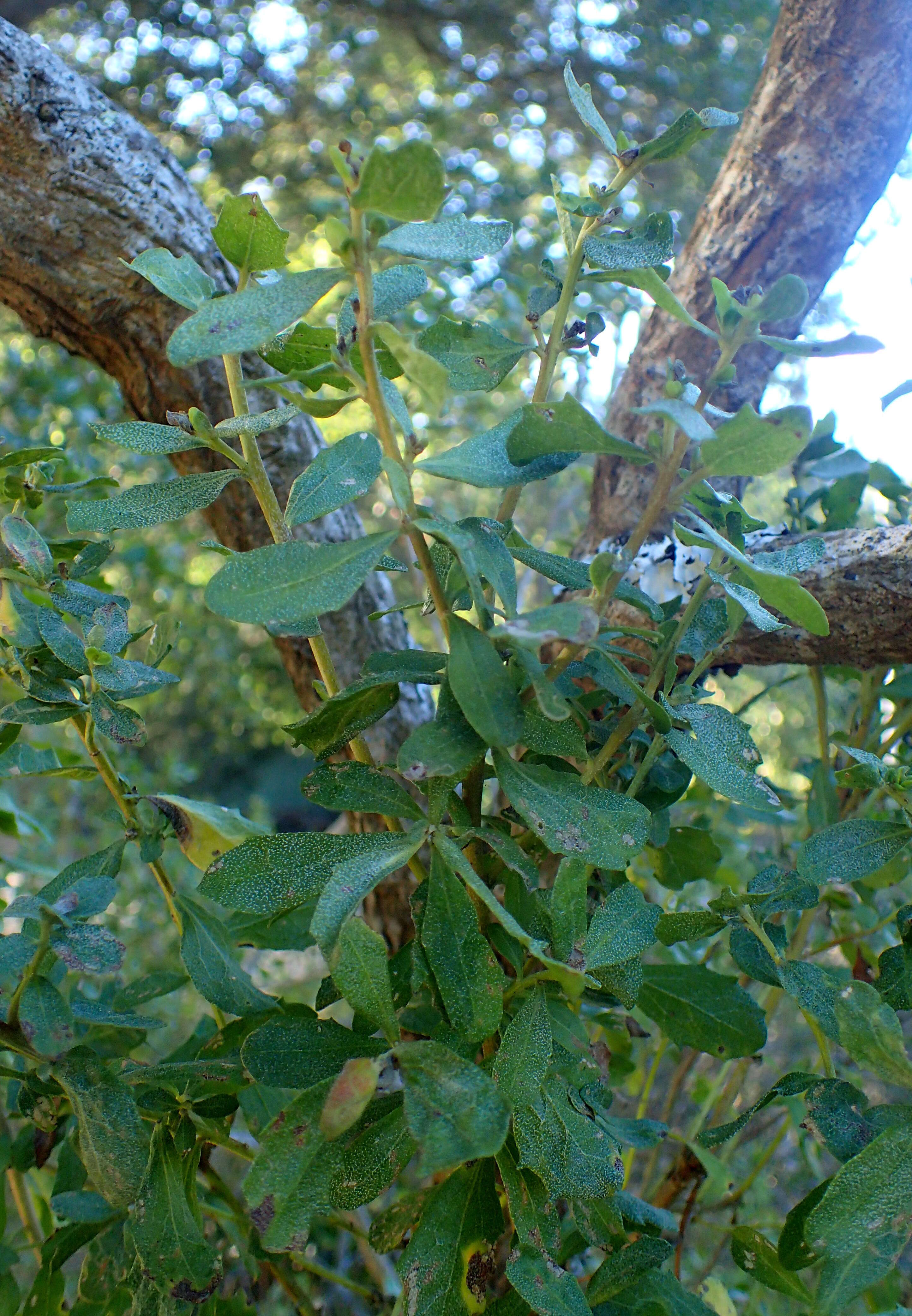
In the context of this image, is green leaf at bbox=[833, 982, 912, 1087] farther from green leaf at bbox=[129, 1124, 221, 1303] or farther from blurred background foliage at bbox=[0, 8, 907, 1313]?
blurred background foliage at bbox=[0, 8, 907, 1313]

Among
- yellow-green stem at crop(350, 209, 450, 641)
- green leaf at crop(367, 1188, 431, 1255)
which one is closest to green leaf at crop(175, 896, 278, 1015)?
green leaf at crop(367, 1188, 431, 1255)

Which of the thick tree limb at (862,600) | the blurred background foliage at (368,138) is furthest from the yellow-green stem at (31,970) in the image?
the blurred background foliage at (368,138)

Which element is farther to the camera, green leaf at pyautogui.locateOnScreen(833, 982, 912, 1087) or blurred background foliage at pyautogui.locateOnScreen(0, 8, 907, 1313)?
blurred background foliage at pyautogui.locateOnScreen(0, 8, 907, 1313)

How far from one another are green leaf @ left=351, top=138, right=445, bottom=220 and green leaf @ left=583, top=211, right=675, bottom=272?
0.12 metres

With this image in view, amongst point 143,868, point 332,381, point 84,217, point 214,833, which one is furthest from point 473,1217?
point 143,868

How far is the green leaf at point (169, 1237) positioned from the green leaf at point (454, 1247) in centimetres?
11

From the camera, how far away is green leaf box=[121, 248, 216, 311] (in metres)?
0.38

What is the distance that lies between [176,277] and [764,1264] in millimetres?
542

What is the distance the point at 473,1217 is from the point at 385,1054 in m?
0.10

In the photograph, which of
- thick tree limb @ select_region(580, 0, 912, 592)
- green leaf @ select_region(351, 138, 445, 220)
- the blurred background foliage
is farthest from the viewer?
the blurred background foliage

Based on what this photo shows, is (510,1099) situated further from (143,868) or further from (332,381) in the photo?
(143,868)

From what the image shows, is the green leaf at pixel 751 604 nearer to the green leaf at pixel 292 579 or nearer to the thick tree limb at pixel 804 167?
the green leaf at pixel 292 579

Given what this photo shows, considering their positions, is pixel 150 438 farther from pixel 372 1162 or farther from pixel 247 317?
pixel 372 1162

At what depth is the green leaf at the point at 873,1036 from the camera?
1.11ft
